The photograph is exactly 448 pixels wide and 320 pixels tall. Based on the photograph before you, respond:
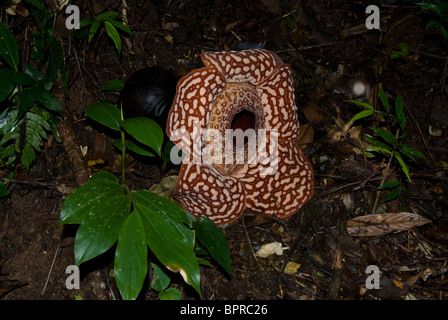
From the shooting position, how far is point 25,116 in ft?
9.75

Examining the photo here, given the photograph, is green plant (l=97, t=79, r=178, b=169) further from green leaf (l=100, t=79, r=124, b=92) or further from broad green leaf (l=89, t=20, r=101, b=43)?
broad green leaf (l=89, t=20, r=101, b=43)

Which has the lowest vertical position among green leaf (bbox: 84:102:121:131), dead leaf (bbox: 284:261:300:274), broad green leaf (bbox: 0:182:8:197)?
dead leaf (bbox: 284:261:300:274)

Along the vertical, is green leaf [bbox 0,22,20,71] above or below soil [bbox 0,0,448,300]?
above

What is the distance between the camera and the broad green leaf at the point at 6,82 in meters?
2.66

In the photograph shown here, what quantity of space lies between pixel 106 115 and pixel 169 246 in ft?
3.31

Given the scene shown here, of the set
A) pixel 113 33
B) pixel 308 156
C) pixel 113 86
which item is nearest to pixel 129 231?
pixel 113 86

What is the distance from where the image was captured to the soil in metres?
2.90

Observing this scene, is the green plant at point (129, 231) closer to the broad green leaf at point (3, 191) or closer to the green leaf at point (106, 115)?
the green leaf at point (106, 115)

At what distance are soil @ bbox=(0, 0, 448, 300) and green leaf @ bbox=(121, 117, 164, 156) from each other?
2.71 feet

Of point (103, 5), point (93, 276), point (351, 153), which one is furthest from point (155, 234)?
point (103, 5)

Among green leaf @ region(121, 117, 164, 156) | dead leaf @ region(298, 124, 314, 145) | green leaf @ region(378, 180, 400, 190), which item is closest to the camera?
green leaf @ region(121, 117, 164, 156)

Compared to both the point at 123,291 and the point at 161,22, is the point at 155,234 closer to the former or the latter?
the point at 123,291

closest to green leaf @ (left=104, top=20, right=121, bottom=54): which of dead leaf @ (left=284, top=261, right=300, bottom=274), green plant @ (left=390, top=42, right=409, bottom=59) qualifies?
dead leaf @ (left=284, top=261, right=300, bottom=274)

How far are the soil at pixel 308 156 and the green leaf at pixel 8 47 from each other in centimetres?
47
